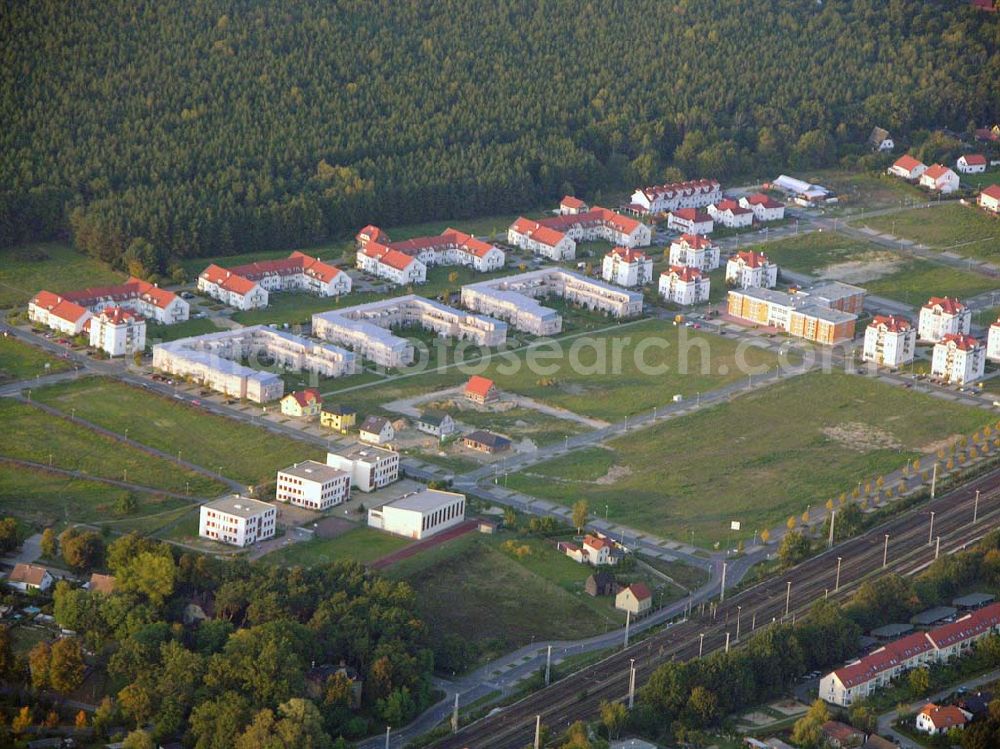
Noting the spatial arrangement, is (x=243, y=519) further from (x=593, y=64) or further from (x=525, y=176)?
(x=593, y=64)

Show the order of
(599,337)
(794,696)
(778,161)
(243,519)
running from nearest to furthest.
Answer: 1. (794,696)
2. (243,519)
3. (599,337)
4. (778,161)

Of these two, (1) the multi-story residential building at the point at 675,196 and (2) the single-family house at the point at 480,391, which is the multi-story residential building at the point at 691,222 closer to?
(1) the multi-story residential building at the point at 675,196

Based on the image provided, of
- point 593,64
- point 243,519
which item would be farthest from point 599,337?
point 593,64

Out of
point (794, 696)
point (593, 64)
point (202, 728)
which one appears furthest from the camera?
point (593, 64)

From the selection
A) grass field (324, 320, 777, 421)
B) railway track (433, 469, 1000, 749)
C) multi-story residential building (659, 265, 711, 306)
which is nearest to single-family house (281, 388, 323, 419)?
grass field (324, 320, 777, 421)

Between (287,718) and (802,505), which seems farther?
(802,505)

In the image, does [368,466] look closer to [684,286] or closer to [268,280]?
[268,280]
